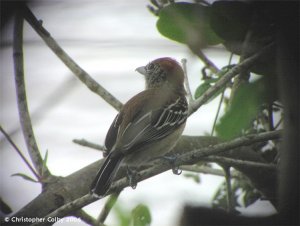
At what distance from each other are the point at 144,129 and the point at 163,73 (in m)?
1.29

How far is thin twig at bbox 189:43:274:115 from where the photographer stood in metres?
2.35

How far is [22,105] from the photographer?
11.3 ft

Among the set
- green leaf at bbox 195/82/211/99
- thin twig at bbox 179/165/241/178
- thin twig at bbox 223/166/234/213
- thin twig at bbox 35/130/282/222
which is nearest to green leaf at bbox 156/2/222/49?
thin twig at bbox 35/130/282/222

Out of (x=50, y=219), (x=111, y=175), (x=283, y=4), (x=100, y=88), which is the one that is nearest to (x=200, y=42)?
(x=283, y=4)

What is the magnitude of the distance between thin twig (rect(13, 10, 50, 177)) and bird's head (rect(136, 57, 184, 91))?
184cm

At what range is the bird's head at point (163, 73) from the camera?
502 centimetres

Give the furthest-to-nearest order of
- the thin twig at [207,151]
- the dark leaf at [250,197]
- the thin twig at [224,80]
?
the dark leaf at [250,197]
the thin twig at [207,151]
the thin twig at [224,80]

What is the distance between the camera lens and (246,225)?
972mm

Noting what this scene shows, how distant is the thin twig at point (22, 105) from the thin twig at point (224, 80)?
1349 mm

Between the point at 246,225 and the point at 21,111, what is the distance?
A: 276 cm

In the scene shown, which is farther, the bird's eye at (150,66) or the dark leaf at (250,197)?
the bird's eye at (150,66)

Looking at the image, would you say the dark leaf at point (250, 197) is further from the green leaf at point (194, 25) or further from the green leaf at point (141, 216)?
the green leaf at point (194, 25)

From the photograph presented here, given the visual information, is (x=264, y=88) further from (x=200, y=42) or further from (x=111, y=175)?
(x=111, y=175)

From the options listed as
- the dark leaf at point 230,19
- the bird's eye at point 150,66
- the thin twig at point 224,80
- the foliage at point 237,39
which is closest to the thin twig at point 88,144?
the thin twig at point 224,80
